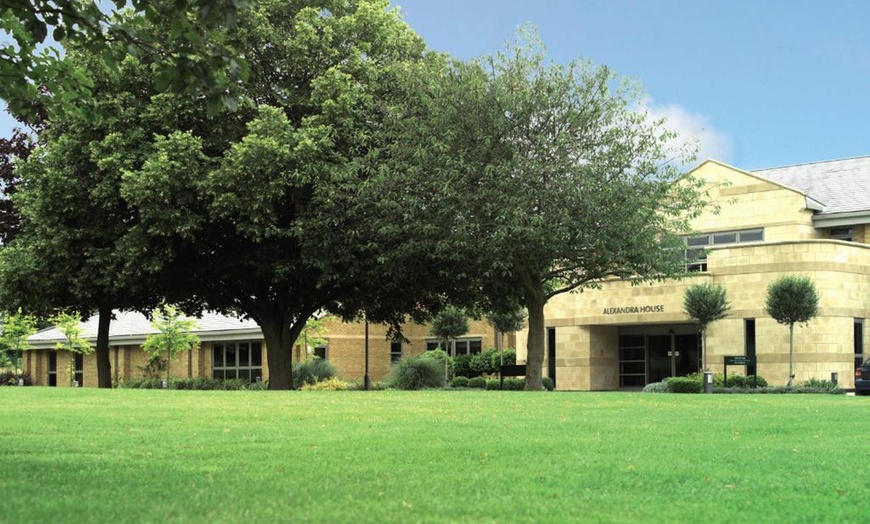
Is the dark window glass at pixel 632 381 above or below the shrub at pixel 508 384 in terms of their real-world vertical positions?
below

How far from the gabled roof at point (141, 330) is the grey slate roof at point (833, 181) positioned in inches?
1093

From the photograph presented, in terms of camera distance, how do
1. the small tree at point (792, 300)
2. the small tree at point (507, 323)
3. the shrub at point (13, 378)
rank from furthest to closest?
the shrub at point (13, 378) → the small tree at point (507, 323) → the small tree at point (792, 300)

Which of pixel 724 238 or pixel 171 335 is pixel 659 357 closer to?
pixel 724 238

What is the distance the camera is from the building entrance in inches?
1682

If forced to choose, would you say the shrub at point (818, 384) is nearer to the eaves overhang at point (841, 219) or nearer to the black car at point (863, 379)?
the black car at point (863, 379)

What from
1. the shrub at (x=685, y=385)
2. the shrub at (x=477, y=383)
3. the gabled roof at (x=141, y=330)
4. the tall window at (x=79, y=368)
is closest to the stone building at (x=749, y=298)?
the shrub at (x=477, y=383)

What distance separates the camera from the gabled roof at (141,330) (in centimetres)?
5083

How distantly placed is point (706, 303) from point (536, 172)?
1344cm

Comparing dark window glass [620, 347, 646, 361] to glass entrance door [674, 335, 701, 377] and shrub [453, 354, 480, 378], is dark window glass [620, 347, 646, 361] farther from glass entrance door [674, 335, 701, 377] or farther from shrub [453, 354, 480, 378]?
shrub [453, 354, 480, 378]

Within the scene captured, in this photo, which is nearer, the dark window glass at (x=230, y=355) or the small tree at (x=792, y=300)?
the small tree at (x=792, y=300)

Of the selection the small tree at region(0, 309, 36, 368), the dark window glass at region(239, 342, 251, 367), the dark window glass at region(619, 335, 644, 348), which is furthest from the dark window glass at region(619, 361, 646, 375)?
the small tree at region(0, 309, 36, 368)

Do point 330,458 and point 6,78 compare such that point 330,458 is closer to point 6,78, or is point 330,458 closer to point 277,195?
point 6,78

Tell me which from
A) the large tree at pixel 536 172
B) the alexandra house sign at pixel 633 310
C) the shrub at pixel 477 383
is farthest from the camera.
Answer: the shrub at pixel 477 383

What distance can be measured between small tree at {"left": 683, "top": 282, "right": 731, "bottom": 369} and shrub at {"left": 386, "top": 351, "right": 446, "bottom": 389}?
10295mm
